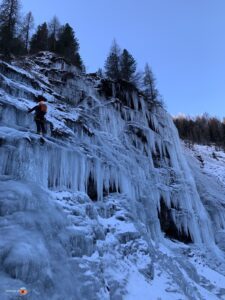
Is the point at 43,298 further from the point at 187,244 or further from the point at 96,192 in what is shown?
the point at 187,244

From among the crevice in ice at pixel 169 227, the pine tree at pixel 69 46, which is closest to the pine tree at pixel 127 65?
the pine tree at pixel 69 46

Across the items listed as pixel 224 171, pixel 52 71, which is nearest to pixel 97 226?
pixel 52 71

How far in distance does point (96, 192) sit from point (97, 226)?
2.40 metres

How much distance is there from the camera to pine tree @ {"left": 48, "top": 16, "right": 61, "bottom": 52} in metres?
25.7

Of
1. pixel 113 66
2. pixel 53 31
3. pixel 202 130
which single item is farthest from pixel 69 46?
pixel 202 130

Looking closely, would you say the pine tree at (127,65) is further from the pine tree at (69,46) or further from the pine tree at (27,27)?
the pine tree at (27,27)

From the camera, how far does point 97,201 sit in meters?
10.3

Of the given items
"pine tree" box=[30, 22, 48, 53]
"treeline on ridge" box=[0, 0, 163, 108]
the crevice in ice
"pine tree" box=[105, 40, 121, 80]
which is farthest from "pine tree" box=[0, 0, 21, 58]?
the crevice in ice

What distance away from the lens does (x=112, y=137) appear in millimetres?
13961

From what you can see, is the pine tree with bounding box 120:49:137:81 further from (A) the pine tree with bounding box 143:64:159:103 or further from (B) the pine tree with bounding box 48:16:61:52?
(B) the pine tree with bounding box 48:16:61:52

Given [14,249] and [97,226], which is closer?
[14,249]

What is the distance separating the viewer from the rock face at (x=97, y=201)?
20.4ft

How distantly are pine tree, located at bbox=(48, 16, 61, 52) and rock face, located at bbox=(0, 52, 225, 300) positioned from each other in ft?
24.6

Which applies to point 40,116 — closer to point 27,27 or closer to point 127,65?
point 127,65
